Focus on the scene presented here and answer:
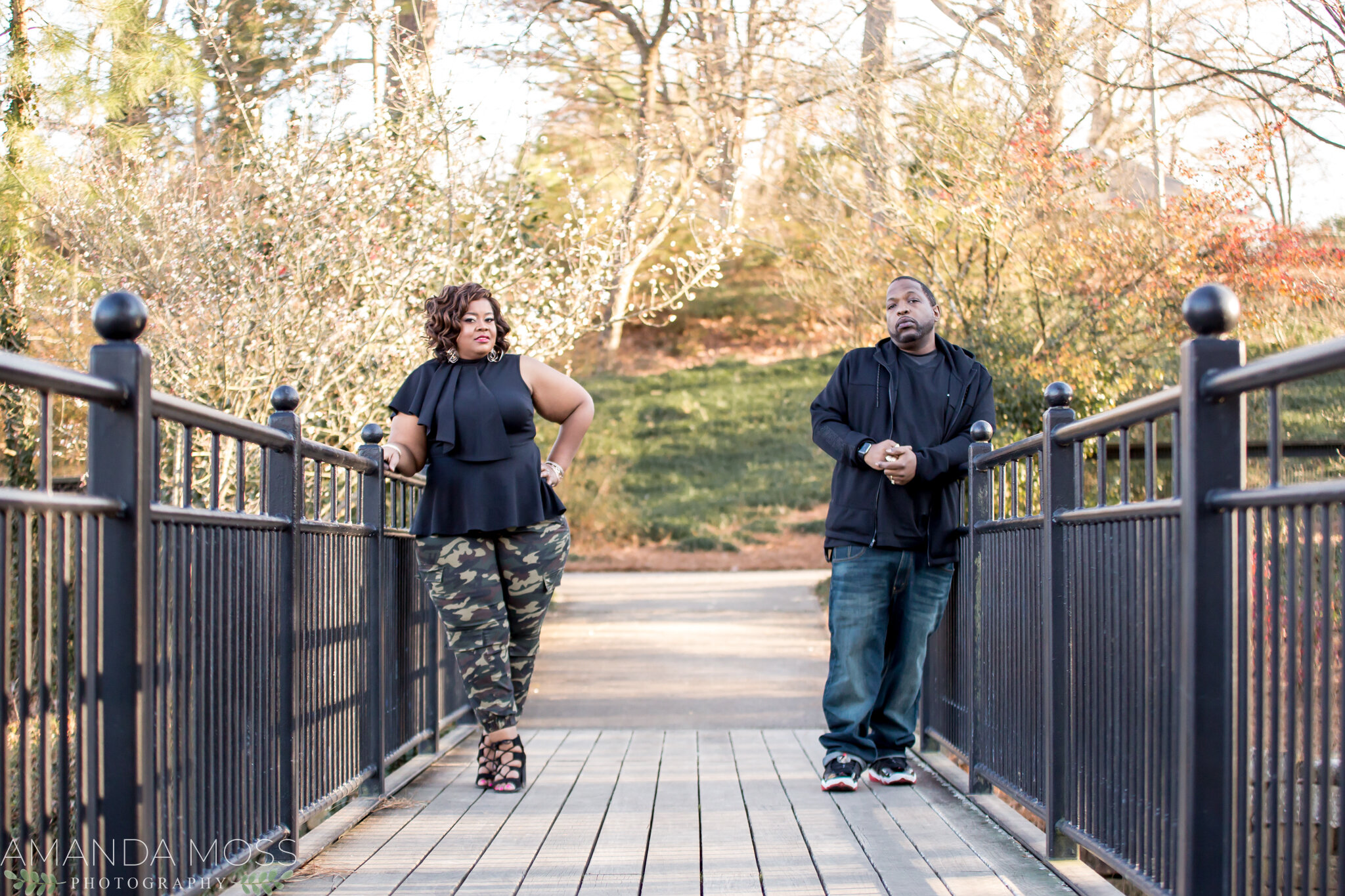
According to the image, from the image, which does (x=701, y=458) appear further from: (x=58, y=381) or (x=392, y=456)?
(x=58, y=381)

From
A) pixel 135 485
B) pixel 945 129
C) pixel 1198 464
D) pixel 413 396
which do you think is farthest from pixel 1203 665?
pixel 945 129

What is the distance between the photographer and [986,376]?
4336 millimetres

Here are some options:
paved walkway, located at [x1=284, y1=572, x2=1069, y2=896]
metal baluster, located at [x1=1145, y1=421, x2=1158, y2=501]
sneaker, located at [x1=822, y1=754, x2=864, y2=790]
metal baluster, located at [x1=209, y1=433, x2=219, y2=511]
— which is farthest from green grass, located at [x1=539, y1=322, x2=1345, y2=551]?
metal baluster, located at [x1=209, y1=433, x2=219, y2=511]

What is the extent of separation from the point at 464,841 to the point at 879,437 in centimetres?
182

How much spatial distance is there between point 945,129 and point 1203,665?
9014 mm

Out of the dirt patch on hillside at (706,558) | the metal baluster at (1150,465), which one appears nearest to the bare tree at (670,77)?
the dirt patch on hillside at (706,558)

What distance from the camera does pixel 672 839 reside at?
345 centimetres

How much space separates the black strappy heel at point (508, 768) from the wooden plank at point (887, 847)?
1.01 metres

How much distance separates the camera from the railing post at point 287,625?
3.12m

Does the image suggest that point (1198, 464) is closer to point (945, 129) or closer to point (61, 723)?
point (61, 723)

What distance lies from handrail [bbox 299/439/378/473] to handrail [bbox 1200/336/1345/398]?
215cm

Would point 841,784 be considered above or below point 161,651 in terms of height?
below

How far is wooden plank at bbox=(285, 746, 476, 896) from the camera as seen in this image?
9.96 feet

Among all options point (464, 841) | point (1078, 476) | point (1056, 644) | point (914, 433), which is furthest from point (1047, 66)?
point (464, 841)
